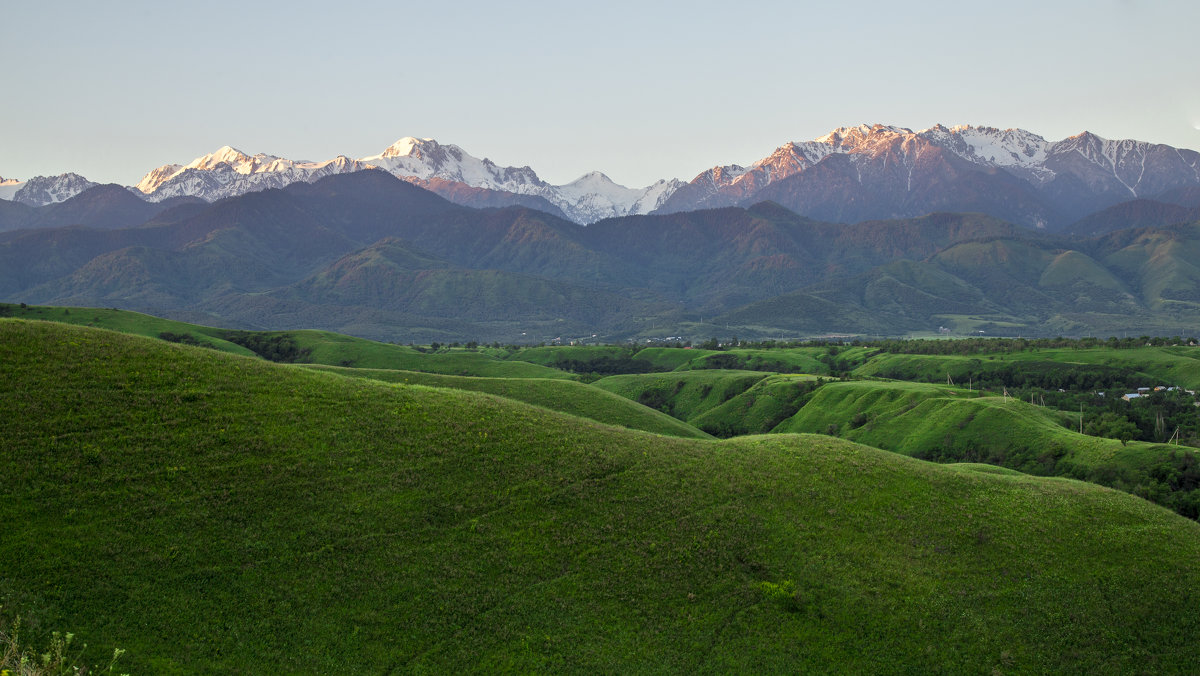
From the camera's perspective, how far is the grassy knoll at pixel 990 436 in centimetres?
9662

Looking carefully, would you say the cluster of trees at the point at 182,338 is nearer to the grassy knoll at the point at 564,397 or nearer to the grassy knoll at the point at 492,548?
the grassy knoll at the point at 564,397

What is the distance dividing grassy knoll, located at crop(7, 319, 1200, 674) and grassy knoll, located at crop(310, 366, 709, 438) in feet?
136

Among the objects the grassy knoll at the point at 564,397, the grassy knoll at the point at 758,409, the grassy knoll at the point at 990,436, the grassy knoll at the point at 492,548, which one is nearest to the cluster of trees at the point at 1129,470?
the grassy knoll at the point at 990,436

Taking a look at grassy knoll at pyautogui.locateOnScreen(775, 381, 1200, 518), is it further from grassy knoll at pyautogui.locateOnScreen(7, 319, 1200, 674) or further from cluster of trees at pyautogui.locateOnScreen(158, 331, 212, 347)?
cluster of trees at pyautogui.locateOnScreen(158, 331, 212, 347)

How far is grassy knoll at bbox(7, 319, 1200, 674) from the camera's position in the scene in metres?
41.4

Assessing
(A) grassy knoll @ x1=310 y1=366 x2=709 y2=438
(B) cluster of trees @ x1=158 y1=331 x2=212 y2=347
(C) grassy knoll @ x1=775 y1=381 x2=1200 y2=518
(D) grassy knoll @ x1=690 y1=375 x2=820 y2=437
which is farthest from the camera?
(B) cluster of trees @ x1=158 y1=331 x2=212 y2=347

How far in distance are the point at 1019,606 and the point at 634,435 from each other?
117ft

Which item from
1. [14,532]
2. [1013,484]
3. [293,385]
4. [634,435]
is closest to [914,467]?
[1013,484]

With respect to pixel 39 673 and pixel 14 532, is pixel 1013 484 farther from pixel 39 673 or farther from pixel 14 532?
pixel 14 532

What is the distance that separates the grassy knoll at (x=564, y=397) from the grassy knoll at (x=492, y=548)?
136 ft

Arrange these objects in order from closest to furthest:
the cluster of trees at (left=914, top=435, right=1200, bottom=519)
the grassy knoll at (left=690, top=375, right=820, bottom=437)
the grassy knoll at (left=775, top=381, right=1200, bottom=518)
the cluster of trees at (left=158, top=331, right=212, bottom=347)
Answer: the cluster of trees at (left=914, top=435, right=1200, bottom=519), the grassy knoll at (left=775, top=381, right=1200, bottom=518), the grassy knoll at (left=690, top=375, right=820, bottom=437), the cluster of trees at (left=158, top=331, right=212, bottom=347)

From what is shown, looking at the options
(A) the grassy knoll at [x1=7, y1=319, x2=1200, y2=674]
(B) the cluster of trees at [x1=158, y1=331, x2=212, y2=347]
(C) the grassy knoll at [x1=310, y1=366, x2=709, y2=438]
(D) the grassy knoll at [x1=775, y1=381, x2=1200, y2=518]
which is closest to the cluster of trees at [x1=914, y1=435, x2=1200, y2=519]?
(D) the grassy knoll at [x1=775, y1=381, x2=1200, y2=518]

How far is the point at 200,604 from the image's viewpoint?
40875 mm

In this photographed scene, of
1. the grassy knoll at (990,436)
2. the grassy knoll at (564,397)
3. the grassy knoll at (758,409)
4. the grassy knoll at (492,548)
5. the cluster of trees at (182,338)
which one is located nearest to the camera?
the grassy knoll at (492,548)
